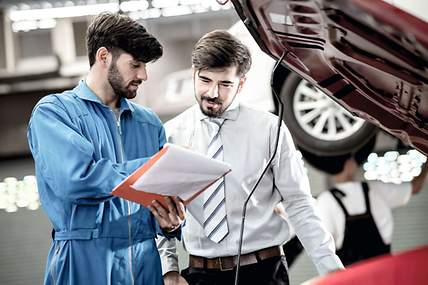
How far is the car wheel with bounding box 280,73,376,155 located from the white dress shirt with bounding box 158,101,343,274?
2.06 m

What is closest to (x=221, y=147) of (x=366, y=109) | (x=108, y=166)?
(x=108, y=166)

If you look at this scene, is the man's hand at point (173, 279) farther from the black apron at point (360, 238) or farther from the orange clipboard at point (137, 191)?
the black apron at point (360, 238)

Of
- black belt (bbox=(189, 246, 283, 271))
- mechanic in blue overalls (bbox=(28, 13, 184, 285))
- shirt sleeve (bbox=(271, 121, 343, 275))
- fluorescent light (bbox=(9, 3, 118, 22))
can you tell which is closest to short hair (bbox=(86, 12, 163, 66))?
mechanic in blue overalls (bbox=(28, 13, 184, 285))

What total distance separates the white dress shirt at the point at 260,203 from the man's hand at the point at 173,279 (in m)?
0.02

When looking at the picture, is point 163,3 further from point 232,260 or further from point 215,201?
point 232,260

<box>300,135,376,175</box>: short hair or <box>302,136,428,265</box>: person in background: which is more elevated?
<box>300,135,376,175</box>: short hair

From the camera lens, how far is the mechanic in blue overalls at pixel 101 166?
2.02 m

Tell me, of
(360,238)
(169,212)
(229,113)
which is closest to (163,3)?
(360,238)

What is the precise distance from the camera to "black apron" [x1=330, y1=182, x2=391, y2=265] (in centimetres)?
445

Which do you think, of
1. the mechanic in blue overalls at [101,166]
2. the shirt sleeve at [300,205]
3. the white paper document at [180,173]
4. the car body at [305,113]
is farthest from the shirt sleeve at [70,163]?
the car body at [305,113]

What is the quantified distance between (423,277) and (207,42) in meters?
1.37

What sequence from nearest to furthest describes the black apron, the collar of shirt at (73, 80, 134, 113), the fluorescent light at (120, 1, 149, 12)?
the collar of shirt at (73, 80, 134, 113), the black apron, the fluorescent light at (120, 1, 149, 12)

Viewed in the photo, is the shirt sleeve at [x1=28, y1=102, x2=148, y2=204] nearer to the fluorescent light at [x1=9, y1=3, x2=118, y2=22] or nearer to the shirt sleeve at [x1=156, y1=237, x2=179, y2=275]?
the shirt sleeve at [x1=156, y1=237, x2=179, y2=275]

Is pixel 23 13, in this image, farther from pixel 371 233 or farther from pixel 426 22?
pixel 426 22
